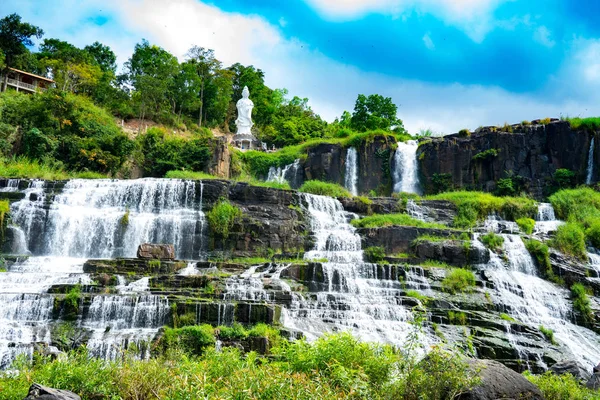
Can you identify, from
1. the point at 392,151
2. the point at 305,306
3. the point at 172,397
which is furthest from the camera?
the point at 392,151

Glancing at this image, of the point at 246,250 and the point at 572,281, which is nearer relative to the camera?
the point at 572,281

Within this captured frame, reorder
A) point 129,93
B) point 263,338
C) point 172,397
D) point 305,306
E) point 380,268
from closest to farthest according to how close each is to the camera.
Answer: point 172,397, point 263,338, point 305,306, point 380,268, point 129,93

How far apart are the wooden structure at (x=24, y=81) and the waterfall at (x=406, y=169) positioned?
99.3 ft

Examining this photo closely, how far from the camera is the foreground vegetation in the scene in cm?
610

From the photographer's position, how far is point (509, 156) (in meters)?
33.9

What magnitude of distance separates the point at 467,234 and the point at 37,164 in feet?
76.5

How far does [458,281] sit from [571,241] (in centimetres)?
706

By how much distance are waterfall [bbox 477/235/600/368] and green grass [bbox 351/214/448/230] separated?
373cm

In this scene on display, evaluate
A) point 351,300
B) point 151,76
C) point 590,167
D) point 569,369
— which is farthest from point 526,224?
point 151,76

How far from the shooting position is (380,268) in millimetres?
19828

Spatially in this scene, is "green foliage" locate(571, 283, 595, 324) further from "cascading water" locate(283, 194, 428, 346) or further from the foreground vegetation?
the foreground vegetation

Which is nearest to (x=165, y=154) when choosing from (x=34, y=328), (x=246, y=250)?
(x=246, y=250)

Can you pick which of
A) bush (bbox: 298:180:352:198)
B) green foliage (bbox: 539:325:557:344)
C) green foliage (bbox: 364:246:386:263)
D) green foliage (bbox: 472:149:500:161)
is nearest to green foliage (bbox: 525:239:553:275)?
green foliage (bbox: 539:325:557:344)

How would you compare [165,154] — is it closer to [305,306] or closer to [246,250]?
[246,250]
